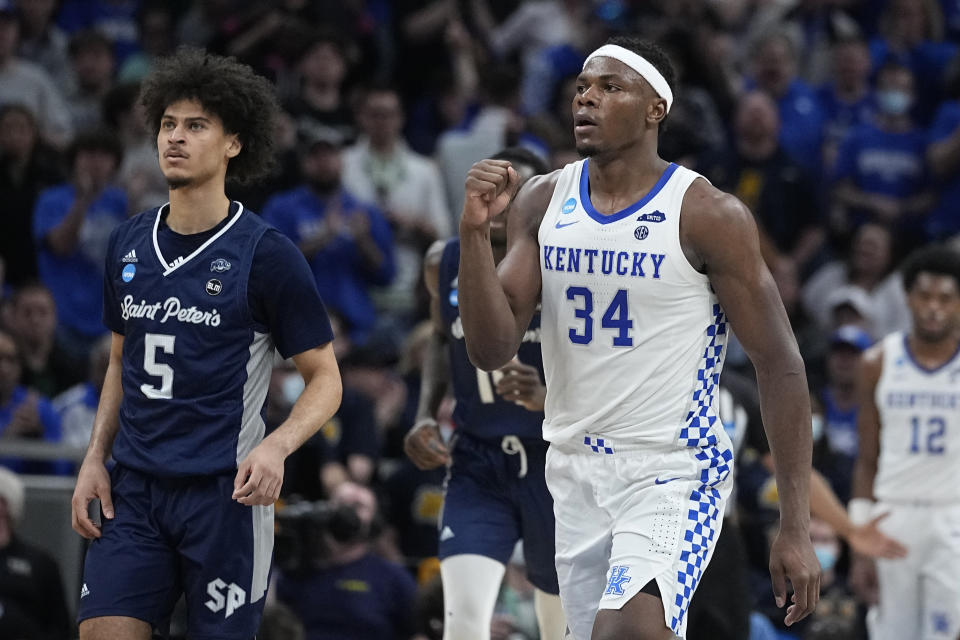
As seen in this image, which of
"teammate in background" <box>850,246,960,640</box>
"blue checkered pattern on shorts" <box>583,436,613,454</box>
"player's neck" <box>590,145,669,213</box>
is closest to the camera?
"blue checkered pattern on shorts" <box>583,436,613,454</box>

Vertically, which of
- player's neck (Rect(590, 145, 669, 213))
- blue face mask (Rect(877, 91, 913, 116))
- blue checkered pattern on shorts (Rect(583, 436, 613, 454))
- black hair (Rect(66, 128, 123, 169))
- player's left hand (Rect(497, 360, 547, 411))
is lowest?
blue checkered pattern on shorts (Rect(583, 436, 613, 454))

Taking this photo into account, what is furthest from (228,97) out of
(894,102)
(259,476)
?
(894,102)

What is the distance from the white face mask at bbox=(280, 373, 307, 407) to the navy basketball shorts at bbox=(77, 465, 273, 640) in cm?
505

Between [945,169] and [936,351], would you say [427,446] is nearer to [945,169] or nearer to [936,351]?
[936,351]

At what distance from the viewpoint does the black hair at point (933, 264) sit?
899cm

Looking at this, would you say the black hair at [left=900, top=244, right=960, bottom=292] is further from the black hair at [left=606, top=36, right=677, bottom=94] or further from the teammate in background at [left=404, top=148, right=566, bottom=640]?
the black hair at [left=606, top=36, right=677, bottom=94]

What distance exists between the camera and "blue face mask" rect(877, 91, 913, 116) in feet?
47.3

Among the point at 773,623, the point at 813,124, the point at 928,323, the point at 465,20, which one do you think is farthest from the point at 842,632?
the point at 465,20

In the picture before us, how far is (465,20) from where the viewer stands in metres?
15.0

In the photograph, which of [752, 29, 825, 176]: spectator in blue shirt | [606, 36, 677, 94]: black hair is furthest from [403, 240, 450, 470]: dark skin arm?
[752, 29, 825, 176]: spectator in blue shirt

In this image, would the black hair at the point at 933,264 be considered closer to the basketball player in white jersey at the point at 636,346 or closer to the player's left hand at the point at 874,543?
the player's left hand at the point at 874,543

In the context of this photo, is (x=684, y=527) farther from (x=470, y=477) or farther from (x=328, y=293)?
(x=328, y=293)

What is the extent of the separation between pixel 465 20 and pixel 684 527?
34.4ft

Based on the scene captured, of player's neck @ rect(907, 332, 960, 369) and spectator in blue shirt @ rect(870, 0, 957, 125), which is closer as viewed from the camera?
player's neck @ rect(907, 332, 960, 369)
